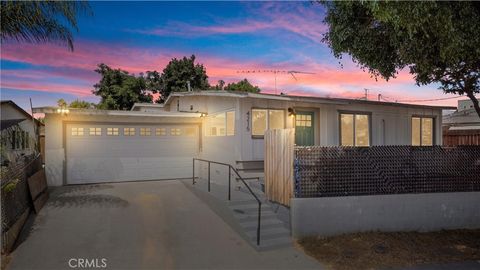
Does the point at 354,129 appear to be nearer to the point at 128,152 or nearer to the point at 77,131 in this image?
the point at 128,152

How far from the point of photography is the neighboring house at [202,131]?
10242 millimetres

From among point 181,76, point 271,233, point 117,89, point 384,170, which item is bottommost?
point 271,233

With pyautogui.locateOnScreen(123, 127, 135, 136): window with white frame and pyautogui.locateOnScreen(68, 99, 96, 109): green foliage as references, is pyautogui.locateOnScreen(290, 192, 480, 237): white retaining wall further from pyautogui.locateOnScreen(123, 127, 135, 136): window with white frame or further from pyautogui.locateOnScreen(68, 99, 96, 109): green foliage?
pyautogui.locateOnScreen(68, 99, 96, 109): green foliage

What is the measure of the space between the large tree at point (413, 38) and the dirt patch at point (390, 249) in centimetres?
355

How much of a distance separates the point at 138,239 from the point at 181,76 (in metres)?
21.7

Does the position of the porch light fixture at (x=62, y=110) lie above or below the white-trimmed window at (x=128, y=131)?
above

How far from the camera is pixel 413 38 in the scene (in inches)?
246

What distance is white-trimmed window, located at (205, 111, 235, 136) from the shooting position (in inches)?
409

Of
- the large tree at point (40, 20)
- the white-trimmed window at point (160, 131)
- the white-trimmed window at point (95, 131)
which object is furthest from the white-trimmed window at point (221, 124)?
the large tree at point (40, 20)

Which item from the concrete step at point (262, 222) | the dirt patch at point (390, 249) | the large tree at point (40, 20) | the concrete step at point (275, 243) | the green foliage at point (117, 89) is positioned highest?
the green foliage at point (117, 89)

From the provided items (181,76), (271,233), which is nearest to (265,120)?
(271,233)

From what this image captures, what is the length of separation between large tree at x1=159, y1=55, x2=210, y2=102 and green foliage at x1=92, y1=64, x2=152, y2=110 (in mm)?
2038

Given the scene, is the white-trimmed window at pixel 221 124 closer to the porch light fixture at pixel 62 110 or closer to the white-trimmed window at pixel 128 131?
the white-trimmed window at pixel 128 131

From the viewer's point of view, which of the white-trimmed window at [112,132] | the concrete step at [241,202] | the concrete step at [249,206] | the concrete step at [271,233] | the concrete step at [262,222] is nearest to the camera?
the concrete step at [271,233]
